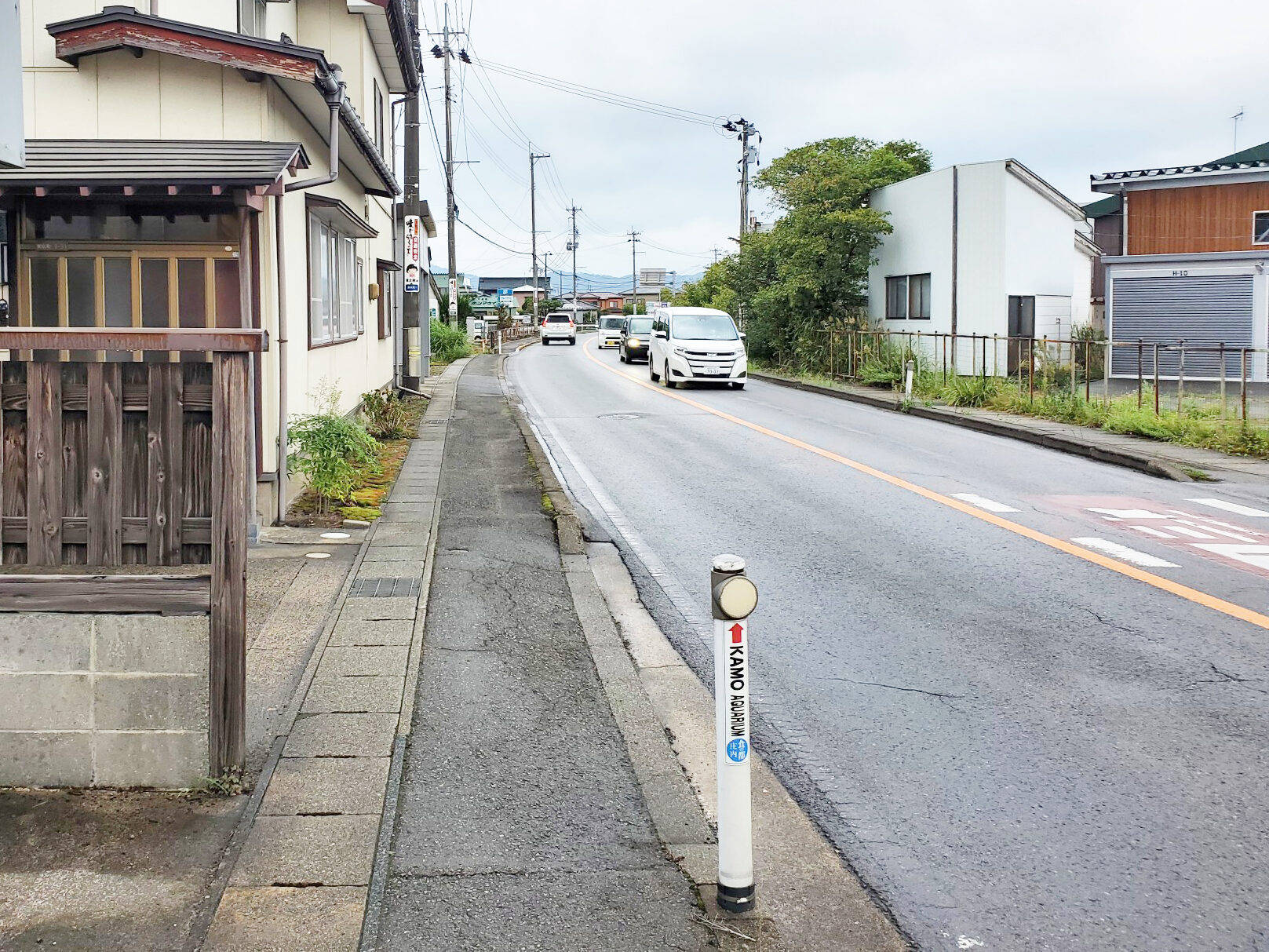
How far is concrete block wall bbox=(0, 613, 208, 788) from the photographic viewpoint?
4.70 metres

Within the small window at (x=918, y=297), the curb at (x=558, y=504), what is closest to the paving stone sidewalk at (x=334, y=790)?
the curb at (x=558, y=504)

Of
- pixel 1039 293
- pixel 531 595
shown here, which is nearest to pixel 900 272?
pixel 1039 293

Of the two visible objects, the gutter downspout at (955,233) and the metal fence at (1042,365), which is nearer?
the metal fence at (1042,365)

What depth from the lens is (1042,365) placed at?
23.4m

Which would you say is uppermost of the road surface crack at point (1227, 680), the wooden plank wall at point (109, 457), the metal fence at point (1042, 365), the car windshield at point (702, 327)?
the car windshield at point (702, 327)

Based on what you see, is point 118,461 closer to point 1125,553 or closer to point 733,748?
point 733,748

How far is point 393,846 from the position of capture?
4.36 metres

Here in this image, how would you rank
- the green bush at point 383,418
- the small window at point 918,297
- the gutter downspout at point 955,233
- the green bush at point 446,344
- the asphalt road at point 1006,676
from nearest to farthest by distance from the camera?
the asphalt road at point 1006,676 < the green bush at point 383,418 < the gutter downspout at point 955,233 < the small window at point 918,297 < the green bush at point 446,344

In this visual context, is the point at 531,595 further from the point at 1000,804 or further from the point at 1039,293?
the point at 1039,293

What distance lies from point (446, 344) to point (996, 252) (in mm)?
20315

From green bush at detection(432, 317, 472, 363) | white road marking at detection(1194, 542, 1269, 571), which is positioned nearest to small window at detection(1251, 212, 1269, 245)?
white road marking at detection(1194, 542, 1269, 571)

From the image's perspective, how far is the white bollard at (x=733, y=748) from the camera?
3850 mm

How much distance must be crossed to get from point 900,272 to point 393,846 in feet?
97.3

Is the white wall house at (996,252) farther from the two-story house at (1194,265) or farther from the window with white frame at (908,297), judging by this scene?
the two-story house at (1194,265)
